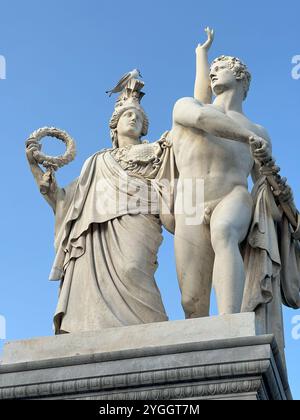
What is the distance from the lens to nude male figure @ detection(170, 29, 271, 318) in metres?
10.7

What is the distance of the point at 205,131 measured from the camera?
11344mm

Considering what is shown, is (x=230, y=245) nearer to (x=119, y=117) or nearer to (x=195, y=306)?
(x=195, y=306)

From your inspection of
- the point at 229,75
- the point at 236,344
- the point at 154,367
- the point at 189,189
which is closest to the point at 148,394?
the point at 154,367

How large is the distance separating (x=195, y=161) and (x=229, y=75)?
1160 mm

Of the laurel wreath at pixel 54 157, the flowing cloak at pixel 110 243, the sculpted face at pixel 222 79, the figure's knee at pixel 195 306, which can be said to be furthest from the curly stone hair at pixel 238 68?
the figure's knee at pixel 195 306

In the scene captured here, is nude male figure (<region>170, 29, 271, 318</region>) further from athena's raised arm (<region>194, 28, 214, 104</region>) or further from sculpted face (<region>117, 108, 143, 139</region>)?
sculpted face (<region>117, 108, 143, 139</region>)

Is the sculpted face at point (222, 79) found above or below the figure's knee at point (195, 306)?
above

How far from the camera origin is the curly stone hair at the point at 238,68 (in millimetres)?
11930

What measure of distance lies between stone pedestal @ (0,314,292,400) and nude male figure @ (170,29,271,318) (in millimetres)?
765

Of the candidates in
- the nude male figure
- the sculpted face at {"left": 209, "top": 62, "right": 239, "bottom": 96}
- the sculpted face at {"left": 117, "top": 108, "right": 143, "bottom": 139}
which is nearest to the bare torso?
the nude male figure

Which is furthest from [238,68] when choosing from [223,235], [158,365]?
[158,365]

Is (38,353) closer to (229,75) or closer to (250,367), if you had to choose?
(250,367)

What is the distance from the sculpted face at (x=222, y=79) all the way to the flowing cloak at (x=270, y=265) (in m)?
1.08

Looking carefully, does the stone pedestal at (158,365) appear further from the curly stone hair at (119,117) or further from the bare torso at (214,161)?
the curly stone hair at (119,117)
